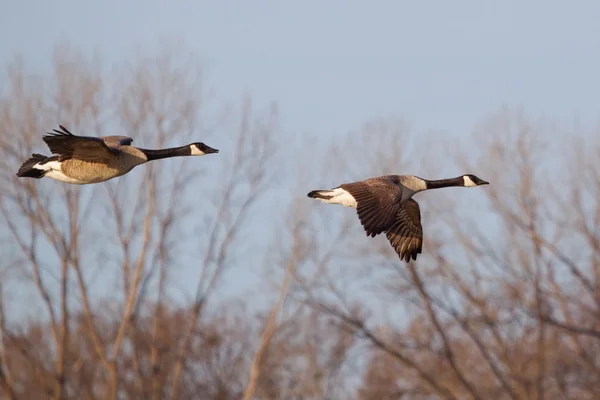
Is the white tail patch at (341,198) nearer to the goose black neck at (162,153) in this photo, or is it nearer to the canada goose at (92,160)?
the canada goose at (92,160)

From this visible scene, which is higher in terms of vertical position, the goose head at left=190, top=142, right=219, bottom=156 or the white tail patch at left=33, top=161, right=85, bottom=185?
the goose head at left=190, top=142, right=219, bottom=156

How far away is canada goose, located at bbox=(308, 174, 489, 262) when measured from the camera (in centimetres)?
943

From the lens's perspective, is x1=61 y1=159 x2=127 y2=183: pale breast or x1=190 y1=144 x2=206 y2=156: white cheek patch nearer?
x1=61 y1=159 x2=127 y2=183: pale breast

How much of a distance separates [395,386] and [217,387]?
22.5 feet

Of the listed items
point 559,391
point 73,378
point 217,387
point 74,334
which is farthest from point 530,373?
point 74,334

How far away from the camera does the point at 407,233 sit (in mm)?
10945

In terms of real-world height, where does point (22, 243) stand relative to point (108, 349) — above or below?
above

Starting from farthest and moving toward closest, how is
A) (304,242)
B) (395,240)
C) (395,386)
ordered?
(395,386) < (304,242) < (395,240)

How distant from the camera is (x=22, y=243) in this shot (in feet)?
75.8

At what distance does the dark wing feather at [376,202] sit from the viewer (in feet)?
30.3

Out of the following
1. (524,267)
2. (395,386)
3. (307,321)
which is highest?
(524,267)

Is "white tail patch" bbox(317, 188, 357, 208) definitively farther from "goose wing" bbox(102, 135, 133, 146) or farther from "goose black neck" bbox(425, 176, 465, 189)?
"goose wing" bbox(102, 135, 133, 146)

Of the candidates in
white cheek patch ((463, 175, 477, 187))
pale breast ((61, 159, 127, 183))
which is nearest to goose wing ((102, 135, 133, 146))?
pale breast ((61, 159, 127, 183))

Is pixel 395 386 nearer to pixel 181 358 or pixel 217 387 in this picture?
pixel 217 387
